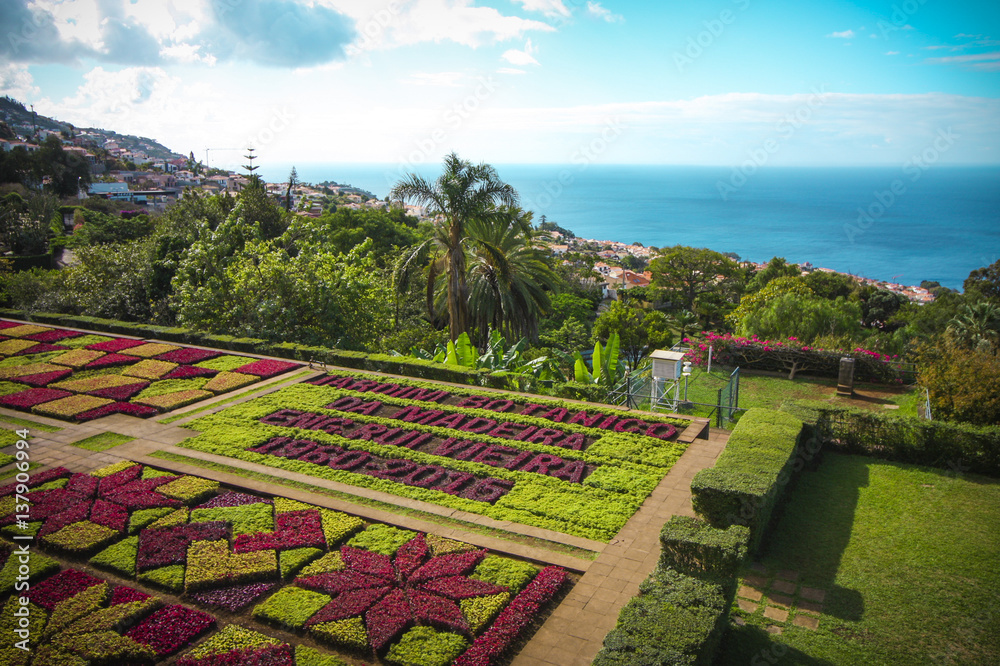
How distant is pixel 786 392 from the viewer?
20281 mm

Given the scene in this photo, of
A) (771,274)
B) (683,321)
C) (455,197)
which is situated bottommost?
(683,321)

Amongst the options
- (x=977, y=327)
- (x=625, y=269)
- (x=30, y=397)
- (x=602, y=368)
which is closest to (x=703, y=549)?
(x=602, y=368)

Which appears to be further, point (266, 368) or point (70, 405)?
point (266, 368)

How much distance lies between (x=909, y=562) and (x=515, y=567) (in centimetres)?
603

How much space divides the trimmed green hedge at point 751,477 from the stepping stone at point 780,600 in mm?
737

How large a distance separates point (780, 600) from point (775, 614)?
394 millimetres

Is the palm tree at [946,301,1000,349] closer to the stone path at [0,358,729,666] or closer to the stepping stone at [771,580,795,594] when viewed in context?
the stone path at [0,358,729,666]

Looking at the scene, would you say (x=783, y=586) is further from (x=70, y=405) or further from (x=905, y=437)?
(x=70, y=405)

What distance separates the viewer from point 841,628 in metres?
8.05

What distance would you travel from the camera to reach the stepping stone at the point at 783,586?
8945 millimetres

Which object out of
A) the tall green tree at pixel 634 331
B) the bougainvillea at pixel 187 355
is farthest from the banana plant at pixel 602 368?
the tall green tree at pixel 634 331

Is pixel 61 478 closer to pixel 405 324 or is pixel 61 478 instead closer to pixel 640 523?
pixel 640 523

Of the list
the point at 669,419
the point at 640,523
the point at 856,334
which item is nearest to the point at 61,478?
the point at 640,523

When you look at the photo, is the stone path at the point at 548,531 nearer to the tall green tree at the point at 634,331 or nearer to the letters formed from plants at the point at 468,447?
the letters formed from plants at the point at 468,447
